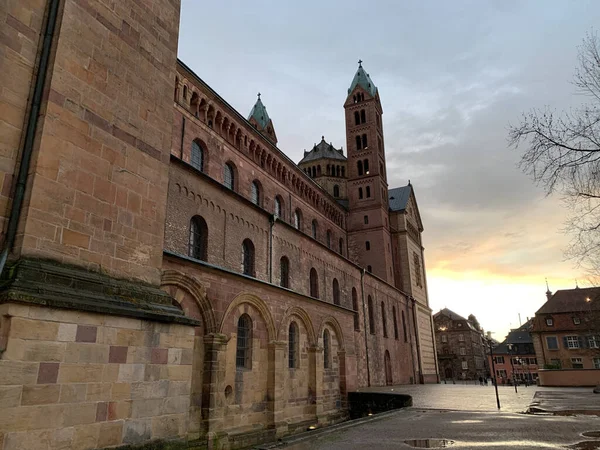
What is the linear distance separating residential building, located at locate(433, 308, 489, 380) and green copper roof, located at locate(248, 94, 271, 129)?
59064 millimetres

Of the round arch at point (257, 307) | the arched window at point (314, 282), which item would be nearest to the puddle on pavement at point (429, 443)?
the round arch at point (257, 307)

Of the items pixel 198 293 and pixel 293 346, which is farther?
pixel 293 346

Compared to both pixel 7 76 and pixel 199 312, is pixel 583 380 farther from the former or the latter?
pixel 7 76

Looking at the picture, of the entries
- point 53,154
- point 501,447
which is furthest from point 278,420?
point 53,154

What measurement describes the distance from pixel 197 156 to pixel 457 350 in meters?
74.1

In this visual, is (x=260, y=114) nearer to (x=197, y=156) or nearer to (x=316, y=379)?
(x=197, y=156)

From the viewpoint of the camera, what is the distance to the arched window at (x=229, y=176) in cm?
2813

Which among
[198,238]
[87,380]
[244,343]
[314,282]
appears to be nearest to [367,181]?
[314,282]

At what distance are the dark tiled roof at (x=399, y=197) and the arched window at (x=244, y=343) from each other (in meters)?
39.9

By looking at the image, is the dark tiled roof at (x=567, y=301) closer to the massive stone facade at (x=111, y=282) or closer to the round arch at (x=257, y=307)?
the massive stone facade at (x=111, y=282)

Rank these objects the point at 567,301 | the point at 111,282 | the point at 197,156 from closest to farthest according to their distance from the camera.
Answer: the point at 111,282, the point at 197,156, the point at 567,301

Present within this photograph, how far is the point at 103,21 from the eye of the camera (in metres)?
7.70

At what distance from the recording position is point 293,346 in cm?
1733

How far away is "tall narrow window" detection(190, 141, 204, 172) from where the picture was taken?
82.7ft
